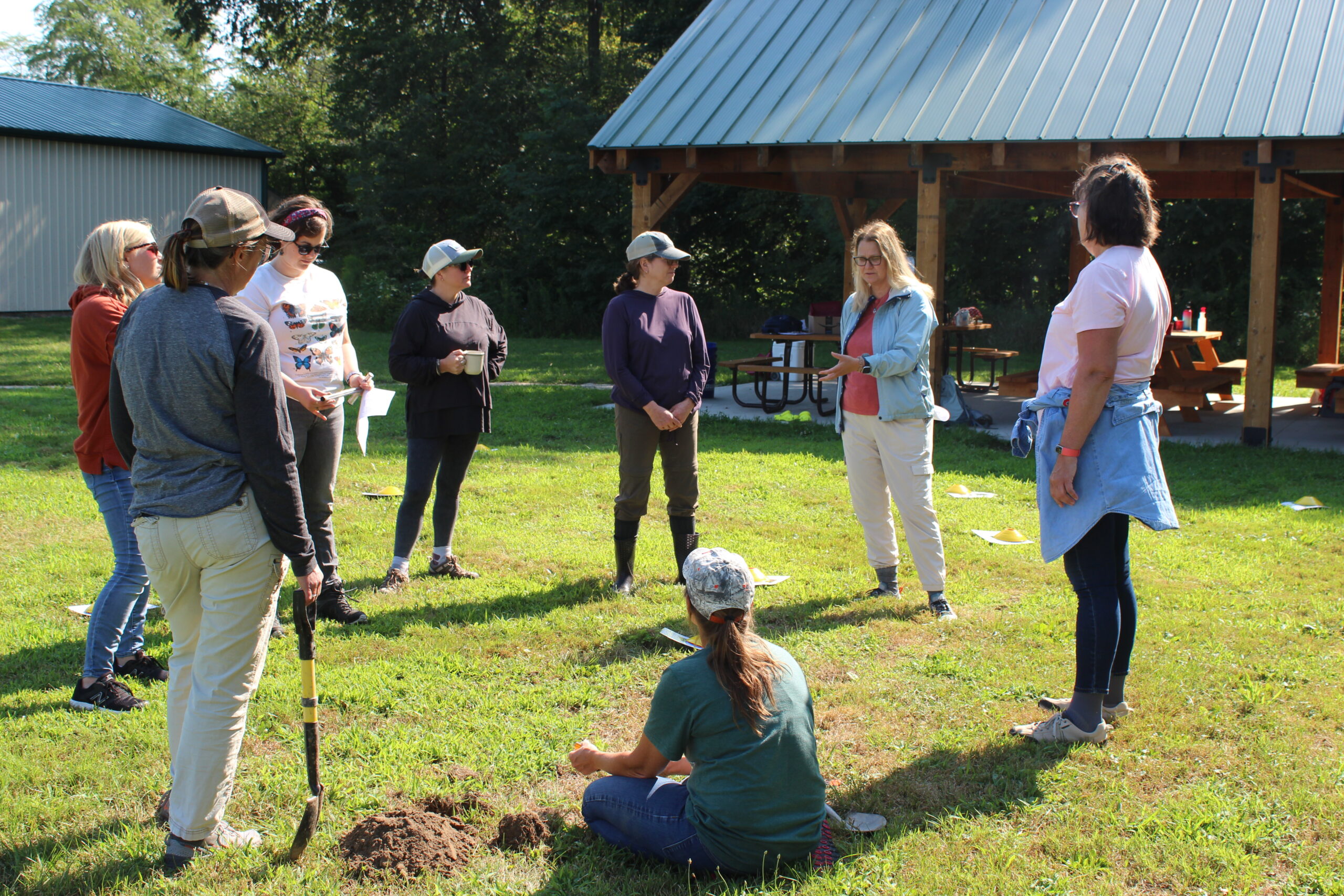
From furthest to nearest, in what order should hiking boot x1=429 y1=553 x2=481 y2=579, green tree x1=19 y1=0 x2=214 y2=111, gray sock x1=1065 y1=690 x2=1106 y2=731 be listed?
green tree x1=19 y1=0 x2=214 y2=111 < hiking boot x1=429 y1=553 x2=481 y2=579 < gray sock x1=1065 y1=690 x2=1106 y2=731

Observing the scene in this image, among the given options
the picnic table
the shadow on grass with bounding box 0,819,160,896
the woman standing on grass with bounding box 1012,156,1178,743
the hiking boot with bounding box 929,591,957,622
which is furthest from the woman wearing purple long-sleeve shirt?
the picnic table

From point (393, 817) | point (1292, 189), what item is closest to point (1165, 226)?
point (1292, 189)

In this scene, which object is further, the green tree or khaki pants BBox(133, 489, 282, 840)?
the green tree

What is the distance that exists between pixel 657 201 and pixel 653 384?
6654 millimetres

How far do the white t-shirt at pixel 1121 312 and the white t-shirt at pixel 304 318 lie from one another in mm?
2813

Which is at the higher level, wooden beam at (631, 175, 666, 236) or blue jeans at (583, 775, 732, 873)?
wooden beam at (631, 175, 666, 236)

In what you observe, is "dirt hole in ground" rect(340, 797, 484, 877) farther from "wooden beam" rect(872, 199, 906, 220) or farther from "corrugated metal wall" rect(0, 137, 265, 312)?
"corrugated metal wall" rect(0, 137, 265, 312)

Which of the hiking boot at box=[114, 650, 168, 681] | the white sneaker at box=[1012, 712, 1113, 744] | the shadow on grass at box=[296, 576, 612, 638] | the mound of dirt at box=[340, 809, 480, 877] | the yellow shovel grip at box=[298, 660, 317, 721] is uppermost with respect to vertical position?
the yellow shovel grip at box=[298, 660, 317, 721]

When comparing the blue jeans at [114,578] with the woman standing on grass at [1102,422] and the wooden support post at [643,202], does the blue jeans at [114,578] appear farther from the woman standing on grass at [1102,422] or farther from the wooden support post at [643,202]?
the wooden support post at [643,202]

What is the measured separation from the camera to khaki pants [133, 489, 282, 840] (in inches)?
103

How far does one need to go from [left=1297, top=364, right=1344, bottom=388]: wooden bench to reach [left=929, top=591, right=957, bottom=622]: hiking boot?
7.94m

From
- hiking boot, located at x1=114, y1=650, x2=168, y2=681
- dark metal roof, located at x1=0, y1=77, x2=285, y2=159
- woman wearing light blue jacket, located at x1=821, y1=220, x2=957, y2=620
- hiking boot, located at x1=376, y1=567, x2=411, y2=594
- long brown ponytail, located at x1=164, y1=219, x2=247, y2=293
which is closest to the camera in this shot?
long brown ponytail, located at x1=164, y1=219, x2=247, y2=293

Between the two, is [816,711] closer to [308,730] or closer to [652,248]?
[308,730]

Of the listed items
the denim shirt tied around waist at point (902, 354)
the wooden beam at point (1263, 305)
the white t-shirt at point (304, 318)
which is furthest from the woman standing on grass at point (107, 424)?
the wooden beam at point (1263, 305)
